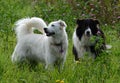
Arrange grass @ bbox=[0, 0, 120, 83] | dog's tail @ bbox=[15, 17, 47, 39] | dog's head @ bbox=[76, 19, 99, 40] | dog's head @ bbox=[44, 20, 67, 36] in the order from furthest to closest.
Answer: dog's head @ bbox=[76, 19, 99, 40]
dog's tail @ bbox=[15, 17, 47, 39]
dog's head @ bbox=[44, 20, 67, 36]
grass @ bbox=[0, 0, 120, 83]

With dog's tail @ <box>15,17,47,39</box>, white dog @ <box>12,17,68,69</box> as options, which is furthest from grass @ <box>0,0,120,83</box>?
dog's tail @ <box>15,17,47,39</box>

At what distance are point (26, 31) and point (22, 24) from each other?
16 centimetres

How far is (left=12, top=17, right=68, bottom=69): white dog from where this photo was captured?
692cm

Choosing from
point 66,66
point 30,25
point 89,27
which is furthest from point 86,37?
point 30,25

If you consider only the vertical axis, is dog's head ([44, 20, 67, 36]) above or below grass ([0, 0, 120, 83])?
Answer: above

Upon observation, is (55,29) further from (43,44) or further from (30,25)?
(30,25)

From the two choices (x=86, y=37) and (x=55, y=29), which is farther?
(x=86, y=37)

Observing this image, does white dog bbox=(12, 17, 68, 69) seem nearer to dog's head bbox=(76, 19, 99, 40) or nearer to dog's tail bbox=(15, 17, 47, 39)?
dog's tail bbox=(15, 17, 47, 39)

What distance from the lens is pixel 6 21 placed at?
10.2 meters

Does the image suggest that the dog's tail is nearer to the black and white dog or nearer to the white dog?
the white dog

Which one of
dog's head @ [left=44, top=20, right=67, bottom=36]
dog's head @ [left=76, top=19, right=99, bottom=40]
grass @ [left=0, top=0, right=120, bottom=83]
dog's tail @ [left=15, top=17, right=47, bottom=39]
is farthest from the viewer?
dog's head @ [left=76, top=19, right=99, bottom=40]

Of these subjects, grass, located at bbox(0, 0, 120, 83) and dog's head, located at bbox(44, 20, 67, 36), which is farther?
dog's head, located at bbox(44, 20, 67, 36)

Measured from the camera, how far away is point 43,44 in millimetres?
7059

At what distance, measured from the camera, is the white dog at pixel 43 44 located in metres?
6.92
